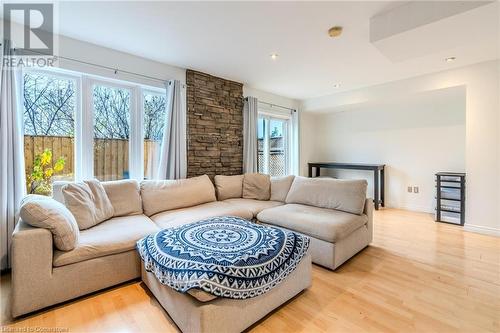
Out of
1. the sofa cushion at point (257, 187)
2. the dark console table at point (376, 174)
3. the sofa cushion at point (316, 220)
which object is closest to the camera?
the sofa cushion at point (316, 220)

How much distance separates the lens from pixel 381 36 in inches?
83.0

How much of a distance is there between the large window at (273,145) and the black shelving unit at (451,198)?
2710 mm

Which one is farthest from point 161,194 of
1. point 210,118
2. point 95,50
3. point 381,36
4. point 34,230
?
point 381,36

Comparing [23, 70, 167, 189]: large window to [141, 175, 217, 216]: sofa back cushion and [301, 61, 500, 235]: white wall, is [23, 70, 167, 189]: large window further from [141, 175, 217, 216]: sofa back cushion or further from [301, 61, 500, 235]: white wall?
[301, 61, 500, 235]: white wall

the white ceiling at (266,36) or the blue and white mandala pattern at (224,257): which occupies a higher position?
the white ceiling at (266,36)

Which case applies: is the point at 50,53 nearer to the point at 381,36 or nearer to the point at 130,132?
the point at 130,132

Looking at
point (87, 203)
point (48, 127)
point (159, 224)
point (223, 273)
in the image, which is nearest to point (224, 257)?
point (223, 273)

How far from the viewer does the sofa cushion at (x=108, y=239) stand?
1697mm

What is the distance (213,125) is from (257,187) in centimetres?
123

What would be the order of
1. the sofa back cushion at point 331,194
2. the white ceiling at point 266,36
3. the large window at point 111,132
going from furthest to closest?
the large window at point 111,132, the sofa back cushion at point 331,194, the white ceiling at point 266,36

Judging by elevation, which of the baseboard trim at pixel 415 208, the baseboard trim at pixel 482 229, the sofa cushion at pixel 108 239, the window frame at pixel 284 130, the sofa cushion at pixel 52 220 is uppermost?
the window frame at pixel 284 130

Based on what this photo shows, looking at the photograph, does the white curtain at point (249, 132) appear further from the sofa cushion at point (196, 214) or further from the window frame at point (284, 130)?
the sofa cushion at point (196, 214)

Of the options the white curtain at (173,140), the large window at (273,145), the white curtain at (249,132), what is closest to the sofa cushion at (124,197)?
the white curtain at (173,140)

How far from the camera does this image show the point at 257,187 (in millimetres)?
3629
